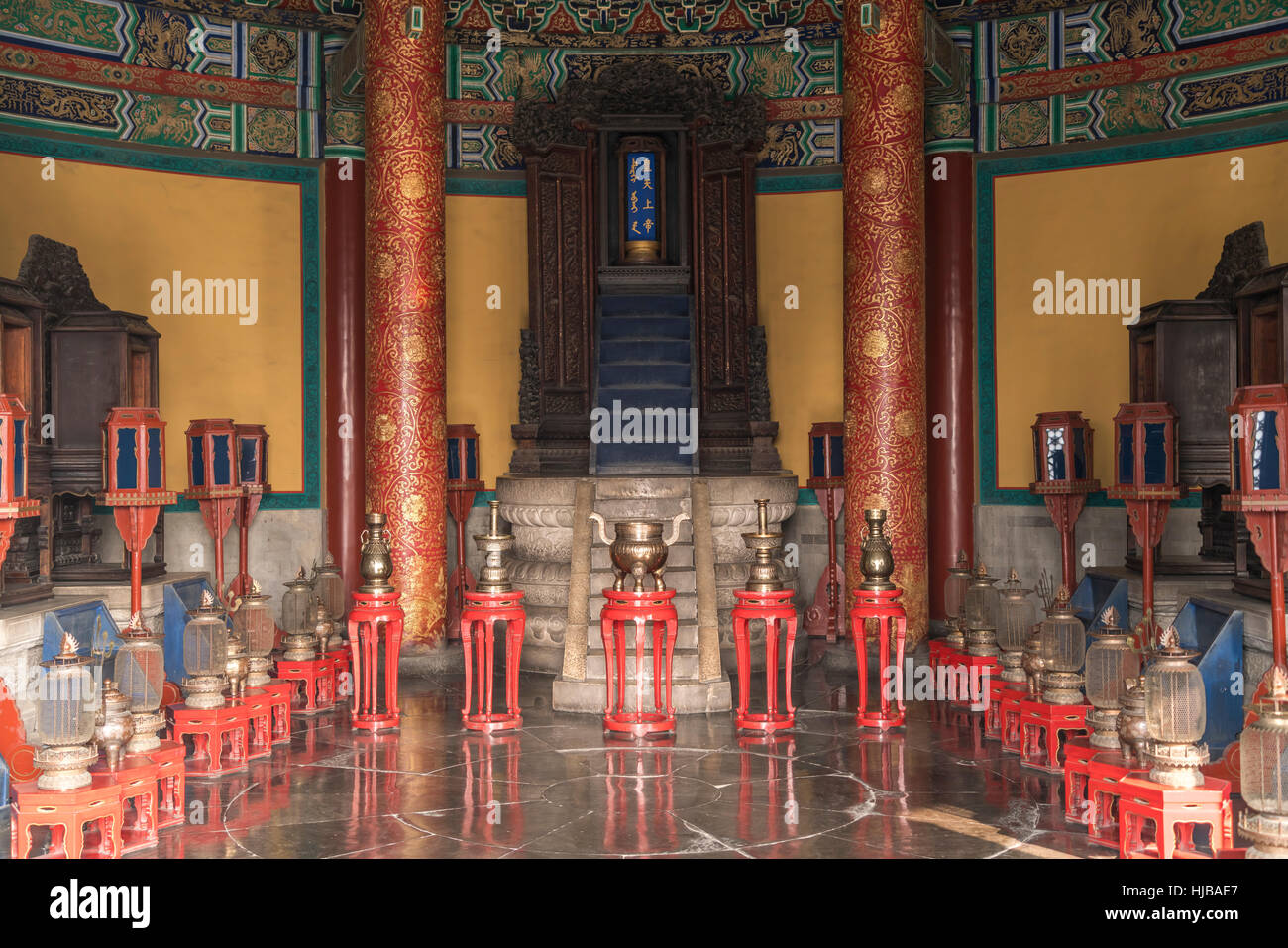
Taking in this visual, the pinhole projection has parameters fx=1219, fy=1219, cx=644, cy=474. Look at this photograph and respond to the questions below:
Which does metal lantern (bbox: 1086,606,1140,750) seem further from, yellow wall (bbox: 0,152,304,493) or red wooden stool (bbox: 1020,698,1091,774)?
yellow wall (bbox: 0,152,304,493)

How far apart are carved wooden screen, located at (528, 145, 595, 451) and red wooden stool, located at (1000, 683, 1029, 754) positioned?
3.77 m

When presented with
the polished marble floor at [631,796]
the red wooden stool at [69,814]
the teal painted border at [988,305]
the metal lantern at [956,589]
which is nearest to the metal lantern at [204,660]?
the polished marble floor at [631,796]

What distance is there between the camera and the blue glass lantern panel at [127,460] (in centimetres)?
562

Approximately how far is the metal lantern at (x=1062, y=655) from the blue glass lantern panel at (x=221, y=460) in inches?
176

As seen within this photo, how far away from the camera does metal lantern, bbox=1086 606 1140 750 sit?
4.07 m

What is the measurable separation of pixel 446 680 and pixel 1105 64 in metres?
5.53

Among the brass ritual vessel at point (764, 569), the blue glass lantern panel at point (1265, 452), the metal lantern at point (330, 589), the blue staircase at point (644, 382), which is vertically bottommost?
the metal lantern at point (330, 589)

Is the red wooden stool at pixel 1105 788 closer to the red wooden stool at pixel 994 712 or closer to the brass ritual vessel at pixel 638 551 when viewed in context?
the red wooden stool at pixel 994 712

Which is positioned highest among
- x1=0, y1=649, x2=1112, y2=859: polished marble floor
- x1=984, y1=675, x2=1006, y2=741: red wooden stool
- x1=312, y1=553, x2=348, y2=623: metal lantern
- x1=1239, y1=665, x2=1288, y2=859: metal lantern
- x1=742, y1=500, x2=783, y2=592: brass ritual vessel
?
x1=742, y1=500, x2=783, y2=592: brass ritual vessel

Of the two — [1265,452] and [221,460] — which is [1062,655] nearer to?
[1265,452]

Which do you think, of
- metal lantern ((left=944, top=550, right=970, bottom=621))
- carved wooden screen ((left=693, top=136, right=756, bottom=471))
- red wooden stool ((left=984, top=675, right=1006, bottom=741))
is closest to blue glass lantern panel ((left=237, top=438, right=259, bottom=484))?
carved wooden screen ((left=693, top=136, right=756, bottom=471))

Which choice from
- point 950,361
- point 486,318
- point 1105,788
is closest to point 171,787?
point 1105,788

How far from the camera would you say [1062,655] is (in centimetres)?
462

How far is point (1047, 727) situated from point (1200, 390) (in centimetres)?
227
